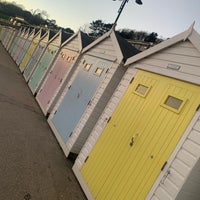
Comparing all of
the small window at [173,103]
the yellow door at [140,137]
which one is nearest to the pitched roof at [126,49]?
the yellow door at [140,137]

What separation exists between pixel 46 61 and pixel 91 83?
7368 mm

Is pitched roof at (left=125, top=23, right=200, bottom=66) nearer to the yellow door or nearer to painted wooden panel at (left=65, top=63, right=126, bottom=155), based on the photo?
the yellow door

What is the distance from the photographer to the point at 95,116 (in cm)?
846

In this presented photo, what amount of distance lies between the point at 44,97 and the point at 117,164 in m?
7.58

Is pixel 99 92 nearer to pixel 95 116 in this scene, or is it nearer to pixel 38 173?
pixel 95 116

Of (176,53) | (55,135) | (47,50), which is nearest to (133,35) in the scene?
(47,50)

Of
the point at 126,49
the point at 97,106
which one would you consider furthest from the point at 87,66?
the point at 97,106

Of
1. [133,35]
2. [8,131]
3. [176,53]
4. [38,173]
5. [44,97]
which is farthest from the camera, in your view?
[133,35]

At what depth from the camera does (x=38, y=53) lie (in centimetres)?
1923

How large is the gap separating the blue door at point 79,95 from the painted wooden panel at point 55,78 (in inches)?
53.0

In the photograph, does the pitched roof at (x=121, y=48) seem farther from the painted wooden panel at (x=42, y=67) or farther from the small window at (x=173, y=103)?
the painted wooden panel at (x=42, y=67)

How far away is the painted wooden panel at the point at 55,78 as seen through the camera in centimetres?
1220

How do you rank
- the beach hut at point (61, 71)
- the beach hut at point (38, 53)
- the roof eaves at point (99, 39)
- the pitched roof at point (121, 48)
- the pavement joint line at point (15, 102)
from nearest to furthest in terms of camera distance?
the pitched roof at point (121, 48) → the roof eaves at point (99, 39) → the pavement joint line at point (15, 102) → the beach hut at point (61, 71) → the beach hut at point (38, 53)

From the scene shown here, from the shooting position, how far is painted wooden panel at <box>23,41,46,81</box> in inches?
719
